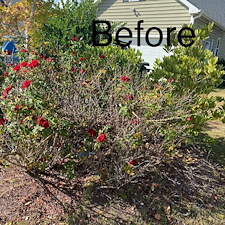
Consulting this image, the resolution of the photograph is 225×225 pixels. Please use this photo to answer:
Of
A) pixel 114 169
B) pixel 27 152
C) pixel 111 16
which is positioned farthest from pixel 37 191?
pixel 111 16

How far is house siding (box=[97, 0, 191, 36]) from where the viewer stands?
37.7 ft

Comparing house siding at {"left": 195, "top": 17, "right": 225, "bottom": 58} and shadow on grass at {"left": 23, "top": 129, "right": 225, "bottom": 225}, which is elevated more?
house siding at {"left": 195, "top": 17, "right": 225, "bottom": 58}

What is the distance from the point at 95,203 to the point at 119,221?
0.35 meters

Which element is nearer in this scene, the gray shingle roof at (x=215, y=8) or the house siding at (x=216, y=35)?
the house siding at (x=216, y=35)

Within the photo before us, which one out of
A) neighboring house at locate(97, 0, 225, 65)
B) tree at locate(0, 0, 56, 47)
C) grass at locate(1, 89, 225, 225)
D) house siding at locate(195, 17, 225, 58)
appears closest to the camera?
grass at locate(1, 89, 225, 225)

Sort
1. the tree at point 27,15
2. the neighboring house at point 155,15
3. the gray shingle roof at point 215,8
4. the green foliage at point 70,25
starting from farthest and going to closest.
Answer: the gray shingle roof at point 215,8
the neighboring house at point 155,15
the tree at point 27,15
the green foliage at point 70,25

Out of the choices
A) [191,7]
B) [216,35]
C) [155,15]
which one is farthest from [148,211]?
[216,35]

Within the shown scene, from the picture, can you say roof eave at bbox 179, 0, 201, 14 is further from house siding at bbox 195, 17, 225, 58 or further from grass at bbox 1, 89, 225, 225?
grass at bbox 1, 89, 225, 225

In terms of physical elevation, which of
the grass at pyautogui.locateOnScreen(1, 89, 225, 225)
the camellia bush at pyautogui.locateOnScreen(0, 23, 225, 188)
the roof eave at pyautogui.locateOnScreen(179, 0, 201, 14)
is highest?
the roof eave at pyautogui.locateOnScreen(179, 0, 201, 14)

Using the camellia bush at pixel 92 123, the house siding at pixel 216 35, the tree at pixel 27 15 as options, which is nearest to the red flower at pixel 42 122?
the camellia bush at pixel 92 123

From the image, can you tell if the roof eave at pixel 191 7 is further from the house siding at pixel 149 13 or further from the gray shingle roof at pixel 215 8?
the gray shingle roof at pixel 215 8

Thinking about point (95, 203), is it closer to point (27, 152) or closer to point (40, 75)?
point (27, 152)

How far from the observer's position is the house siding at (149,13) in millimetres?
11477

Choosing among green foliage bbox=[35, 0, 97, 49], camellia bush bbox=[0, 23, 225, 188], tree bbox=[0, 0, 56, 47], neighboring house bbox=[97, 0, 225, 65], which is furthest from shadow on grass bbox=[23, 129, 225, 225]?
neighboring house bbox=[97, 0, 225, 65]
